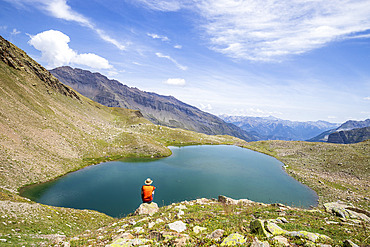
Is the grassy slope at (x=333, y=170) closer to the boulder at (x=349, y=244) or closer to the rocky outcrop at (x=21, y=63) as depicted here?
the boulder at (x=349, y=244)

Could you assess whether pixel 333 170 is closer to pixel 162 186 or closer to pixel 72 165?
pixel 162 186

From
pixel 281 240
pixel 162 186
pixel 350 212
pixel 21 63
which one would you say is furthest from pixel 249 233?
pixel 21 63

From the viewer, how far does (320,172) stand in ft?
197

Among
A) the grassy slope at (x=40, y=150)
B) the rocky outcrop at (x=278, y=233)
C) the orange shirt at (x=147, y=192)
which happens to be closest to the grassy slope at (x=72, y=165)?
the grassy slope at (x=40, y=150)

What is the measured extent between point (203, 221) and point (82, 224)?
61.2 feet

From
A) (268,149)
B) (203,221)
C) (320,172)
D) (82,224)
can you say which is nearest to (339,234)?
(203,221)

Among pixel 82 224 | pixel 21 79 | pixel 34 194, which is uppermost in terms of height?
pixel 21 79

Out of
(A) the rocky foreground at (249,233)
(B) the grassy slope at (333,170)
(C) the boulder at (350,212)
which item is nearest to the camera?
(A) the rocky foreground at (249,233)

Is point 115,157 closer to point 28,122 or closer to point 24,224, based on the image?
point 28,122

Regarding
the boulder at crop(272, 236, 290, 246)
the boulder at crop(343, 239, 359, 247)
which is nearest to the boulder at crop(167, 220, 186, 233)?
the boulder at crop(272, 236, 290, 246)

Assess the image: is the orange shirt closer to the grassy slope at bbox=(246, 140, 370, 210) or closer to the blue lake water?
the blue lake water

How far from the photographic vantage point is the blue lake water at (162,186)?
3291cm

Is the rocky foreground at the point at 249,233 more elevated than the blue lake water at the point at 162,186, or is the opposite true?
the rocky foreground at the point at 249,233

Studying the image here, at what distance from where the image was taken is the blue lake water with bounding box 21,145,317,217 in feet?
108
